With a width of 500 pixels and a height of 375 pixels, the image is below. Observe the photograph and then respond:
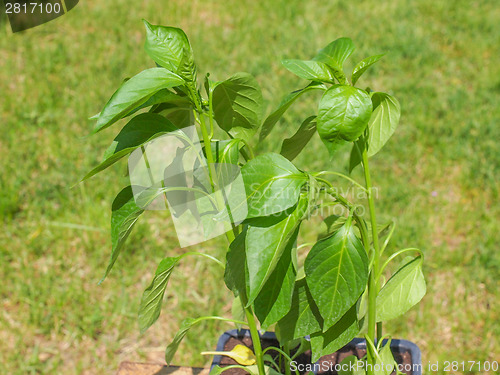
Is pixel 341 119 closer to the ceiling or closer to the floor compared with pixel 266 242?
closer to the ceiling

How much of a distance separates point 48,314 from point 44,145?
2.89 ft

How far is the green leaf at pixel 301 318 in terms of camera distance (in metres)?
0.87

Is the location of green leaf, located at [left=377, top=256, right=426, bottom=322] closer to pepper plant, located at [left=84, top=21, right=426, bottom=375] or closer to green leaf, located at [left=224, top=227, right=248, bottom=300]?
pepper plant, located at [left=84, top=21, right=426, bottom=375]

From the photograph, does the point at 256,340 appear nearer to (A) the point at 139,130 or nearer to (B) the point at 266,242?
(B) the point at 266,242

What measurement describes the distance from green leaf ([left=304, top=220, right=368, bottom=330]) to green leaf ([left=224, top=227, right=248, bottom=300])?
0.10 m

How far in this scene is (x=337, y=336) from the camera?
88 cm

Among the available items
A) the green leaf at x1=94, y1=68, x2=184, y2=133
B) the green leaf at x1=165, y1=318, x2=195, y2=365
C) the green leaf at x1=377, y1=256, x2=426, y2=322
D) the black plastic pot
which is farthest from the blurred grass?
the green leaf at x1=94, y1=68, x2=184, y2=133

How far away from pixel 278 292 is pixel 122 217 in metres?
0.27

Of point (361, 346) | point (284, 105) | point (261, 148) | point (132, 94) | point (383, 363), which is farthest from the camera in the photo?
point (261, 148)

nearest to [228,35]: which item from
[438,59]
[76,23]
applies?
[76,23]

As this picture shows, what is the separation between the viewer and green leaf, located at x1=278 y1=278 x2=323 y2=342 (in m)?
0.87

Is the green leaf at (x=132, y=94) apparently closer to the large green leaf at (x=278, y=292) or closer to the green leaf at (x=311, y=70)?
the green leaf at (x=311, y=70)

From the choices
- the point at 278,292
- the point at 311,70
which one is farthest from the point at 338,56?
the point at 278,292

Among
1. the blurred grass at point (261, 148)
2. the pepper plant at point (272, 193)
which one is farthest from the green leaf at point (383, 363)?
the blurred grass at point (261, 148)
